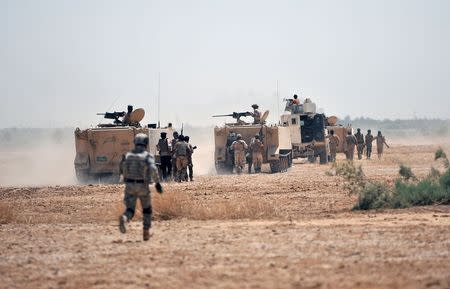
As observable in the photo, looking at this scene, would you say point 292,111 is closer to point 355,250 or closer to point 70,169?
point 70,169

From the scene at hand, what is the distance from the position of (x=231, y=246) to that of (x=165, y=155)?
17530mm

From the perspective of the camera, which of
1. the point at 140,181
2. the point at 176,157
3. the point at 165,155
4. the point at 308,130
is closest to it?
the point at 140,181

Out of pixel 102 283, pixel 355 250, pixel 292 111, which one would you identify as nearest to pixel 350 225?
pixel 355 250

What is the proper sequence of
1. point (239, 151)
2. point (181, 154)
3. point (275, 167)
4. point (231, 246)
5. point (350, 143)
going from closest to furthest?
point (231, 246) → point (181, 154) → point (239, 151) → point (275, 167) → point (350, 143)

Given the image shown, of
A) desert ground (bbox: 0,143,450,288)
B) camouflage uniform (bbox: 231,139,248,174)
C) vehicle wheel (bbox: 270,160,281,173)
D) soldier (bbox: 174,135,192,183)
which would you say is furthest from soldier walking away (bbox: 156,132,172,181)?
desert ground (bbox: 0,143,450,288)

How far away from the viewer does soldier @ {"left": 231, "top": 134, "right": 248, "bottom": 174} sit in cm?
3462

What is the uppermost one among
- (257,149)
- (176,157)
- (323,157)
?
(257,149)

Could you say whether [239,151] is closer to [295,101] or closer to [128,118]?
[128,118]

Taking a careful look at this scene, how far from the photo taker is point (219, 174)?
121 ft

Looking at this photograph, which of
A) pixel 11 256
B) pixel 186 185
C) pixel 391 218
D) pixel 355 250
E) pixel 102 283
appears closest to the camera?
pixel 102 283

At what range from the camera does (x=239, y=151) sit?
3481 centimetres

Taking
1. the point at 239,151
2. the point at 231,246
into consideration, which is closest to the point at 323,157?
the point at 239,151

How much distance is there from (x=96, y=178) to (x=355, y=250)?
20.3 m

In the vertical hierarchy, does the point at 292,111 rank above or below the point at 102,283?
above
